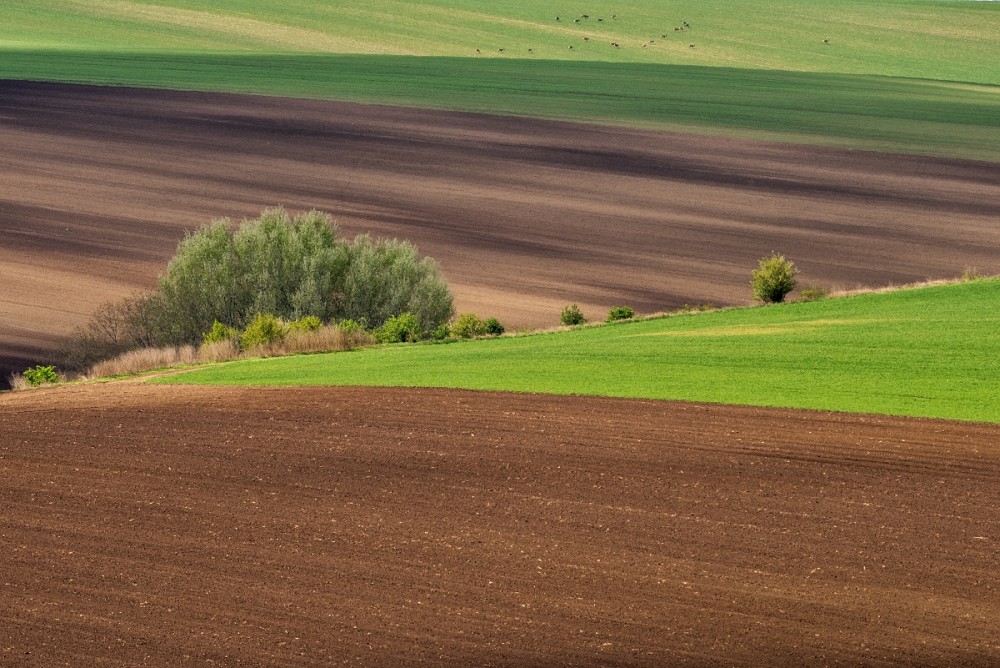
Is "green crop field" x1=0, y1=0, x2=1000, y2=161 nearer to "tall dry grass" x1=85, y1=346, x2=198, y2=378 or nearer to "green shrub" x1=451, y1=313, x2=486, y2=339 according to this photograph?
"green shrub" x1=451, y1=313, x2=486, y2=339

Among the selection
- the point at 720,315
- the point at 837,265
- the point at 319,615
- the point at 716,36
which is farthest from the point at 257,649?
the point at 716,36

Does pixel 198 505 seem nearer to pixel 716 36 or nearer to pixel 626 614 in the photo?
pixel 626 614

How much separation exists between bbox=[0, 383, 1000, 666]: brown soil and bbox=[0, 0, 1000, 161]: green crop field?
65.0m

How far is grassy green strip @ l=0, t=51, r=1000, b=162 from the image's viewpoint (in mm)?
89438

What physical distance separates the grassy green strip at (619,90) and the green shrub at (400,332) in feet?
171

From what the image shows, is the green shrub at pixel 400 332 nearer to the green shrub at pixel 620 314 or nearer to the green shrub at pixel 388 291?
the green shrub at pixel 388 291

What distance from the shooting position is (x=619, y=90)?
101250mm

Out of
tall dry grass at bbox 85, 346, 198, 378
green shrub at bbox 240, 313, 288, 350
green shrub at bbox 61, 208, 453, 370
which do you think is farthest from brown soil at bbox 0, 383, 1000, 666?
green shrub at bbox 61, 208, 453, 370

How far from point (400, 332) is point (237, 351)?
14.4 feet

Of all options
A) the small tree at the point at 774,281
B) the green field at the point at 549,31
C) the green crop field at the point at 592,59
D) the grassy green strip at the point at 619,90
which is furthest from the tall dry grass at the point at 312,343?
the green field at the point at 549,31

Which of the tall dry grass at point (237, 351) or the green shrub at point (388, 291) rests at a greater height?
the green shrub at point (388, 291)

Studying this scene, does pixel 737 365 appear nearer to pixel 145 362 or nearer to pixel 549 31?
pixel 145 362

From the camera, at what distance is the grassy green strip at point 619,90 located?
89438 mm

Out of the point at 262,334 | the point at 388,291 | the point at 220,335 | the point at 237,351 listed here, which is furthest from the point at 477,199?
the point at 237,351
